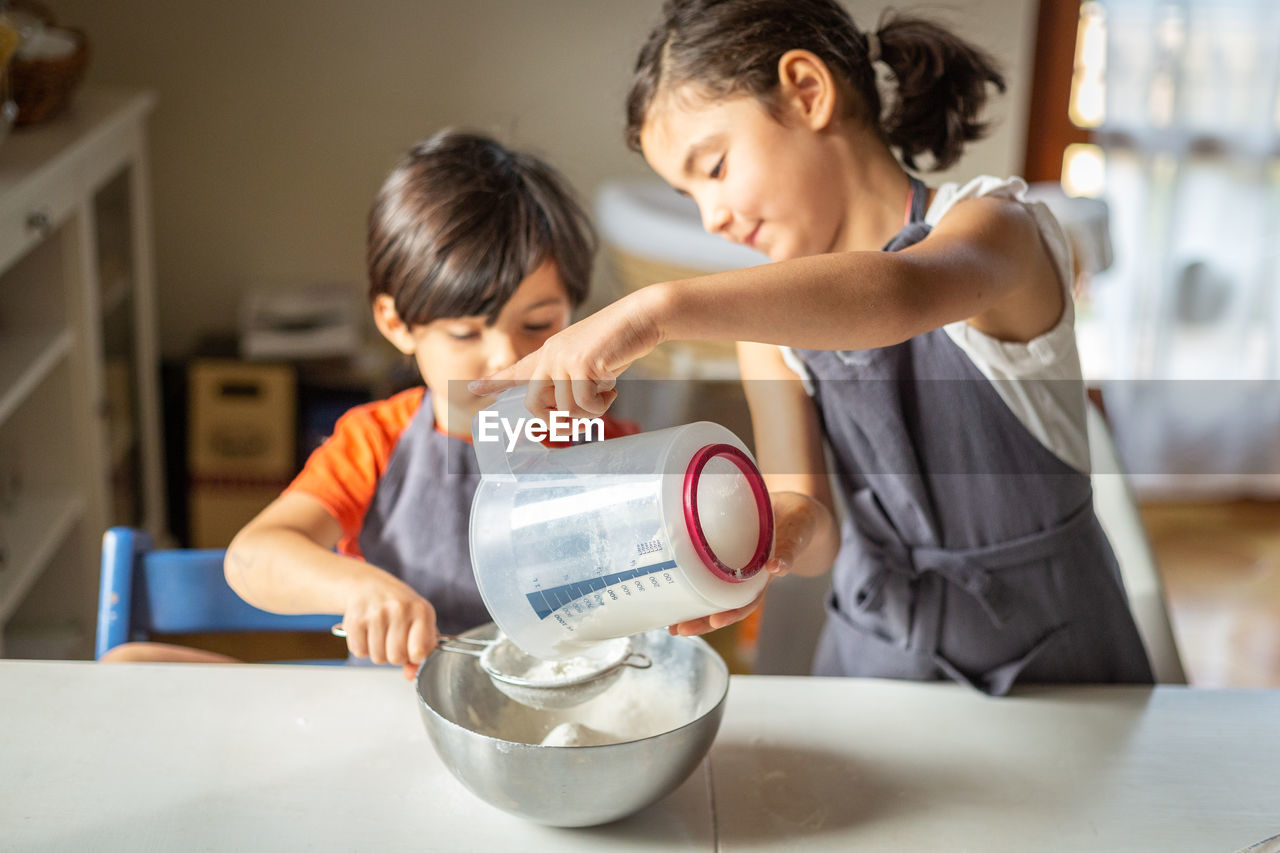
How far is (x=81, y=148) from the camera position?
1697 millimetres

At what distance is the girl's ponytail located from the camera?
33.4 inches

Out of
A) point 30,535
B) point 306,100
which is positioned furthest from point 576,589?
point 306,100

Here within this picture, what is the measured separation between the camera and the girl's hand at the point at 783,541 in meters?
0.61

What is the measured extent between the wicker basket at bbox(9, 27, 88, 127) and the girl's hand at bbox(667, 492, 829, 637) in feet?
4.43

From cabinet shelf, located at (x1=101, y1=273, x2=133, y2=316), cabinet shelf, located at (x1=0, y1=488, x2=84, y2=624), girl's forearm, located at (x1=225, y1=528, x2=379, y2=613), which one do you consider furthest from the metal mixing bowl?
cabinet shelf, located at (x1=101, y1=273, x2=133, y2=316)

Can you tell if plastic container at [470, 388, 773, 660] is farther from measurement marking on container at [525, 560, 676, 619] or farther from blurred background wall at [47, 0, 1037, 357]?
blurred background wall at [47, 0, 1037, 357]

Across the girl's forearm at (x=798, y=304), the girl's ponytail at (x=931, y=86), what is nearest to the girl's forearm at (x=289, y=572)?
the girl's forearm at (x=798, y=304)

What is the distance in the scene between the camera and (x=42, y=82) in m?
1.66

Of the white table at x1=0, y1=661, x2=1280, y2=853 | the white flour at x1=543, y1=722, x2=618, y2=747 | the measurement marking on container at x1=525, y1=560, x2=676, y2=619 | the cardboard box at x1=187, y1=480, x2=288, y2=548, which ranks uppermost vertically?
the measurement marking on container at x1=525, y1=560, x2=676, y2=619

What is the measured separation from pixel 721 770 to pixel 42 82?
1.47 metres

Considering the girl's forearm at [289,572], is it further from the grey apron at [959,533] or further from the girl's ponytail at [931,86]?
the girl's ponytail at [931,86]

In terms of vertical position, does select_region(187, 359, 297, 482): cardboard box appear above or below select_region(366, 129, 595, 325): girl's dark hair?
below

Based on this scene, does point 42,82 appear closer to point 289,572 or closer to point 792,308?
point 289,572

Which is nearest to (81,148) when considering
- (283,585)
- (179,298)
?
(179,298)
